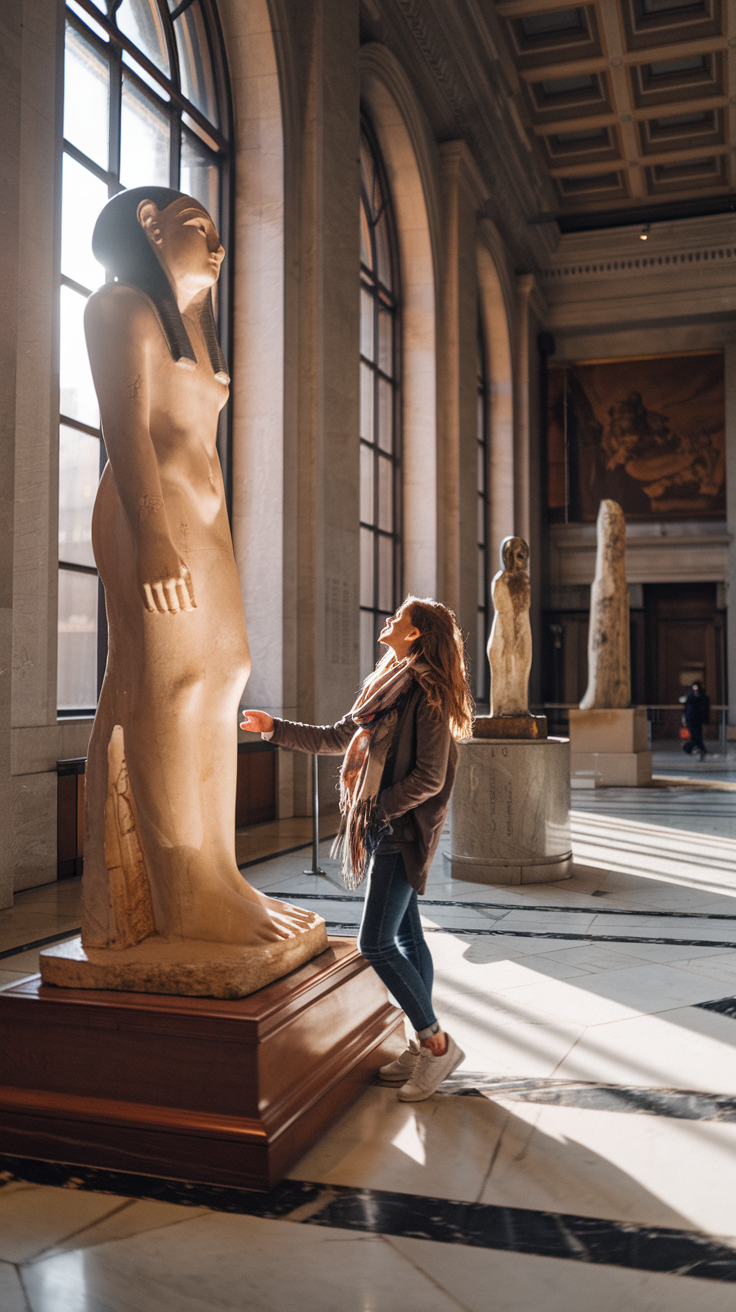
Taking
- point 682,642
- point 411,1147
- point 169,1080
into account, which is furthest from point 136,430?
point 682,642

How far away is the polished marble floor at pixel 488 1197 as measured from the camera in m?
2.12

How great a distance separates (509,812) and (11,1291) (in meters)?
4.75

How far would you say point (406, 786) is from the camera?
3.01 meters

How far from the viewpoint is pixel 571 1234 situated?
233cm

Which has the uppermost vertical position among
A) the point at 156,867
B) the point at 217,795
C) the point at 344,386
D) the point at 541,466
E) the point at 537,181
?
the point at 537,181

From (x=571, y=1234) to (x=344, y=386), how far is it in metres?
9.15

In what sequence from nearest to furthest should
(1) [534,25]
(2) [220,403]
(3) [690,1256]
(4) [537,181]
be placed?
(3) [690,1256]
(2) [220,403]
(1) [534,25]
(4) [537,181]

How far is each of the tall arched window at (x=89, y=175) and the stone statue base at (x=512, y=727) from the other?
2.92 m

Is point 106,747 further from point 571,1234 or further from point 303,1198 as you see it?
point 571,1234

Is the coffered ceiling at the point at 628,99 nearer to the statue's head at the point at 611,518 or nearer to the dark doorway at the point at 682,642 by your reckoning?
the statue's head at the point at 611,518

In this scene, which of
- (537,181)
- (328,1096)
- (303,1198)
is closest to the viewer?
(303,1198)

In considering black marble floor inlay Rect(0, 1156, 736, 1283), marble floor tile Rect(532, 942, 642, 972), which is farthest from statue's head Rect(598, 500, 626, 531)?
black marble floor inlay Rect(0, 1156, 736, 1283)

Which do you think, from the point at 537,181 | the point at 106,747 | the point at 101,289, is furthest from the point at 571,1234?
the point at 537,181

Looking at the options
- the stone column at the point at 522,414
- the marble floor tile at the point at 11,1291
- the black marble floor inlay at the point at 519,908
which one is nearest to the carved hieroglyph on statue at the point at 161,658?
the marble floor tile at the point at 11,1291
